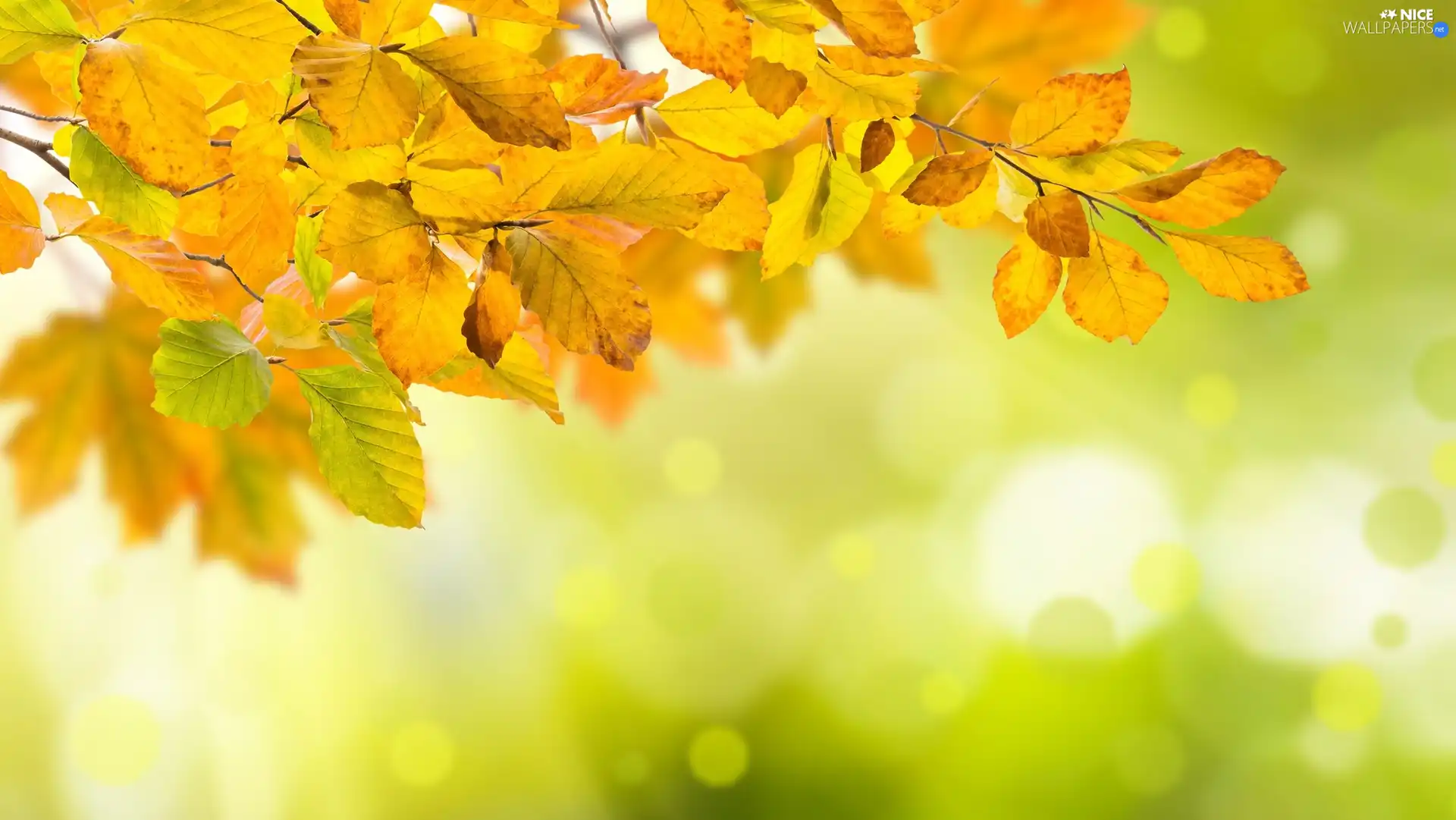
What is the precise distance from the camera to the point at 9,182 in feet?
0.53

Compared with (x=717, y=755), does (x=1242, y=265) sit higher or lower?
higher

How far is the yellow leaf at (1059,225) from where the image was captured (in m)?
0.14

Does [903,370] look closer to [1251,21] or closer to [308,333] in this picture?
[1251,21]

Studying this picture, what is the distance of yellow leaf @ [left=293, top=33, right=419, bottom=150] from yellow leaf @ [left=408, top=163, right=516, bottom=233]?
0.05 ft

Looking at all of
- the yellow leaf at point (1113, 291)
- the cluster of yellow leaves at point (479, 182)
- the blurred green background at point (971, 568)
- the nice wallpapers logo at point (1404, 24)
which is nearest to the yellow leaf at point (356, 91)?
the cluster of yellow leaves at point (479, 182)

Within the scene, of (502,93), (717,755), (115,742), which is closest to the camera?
(502,93)

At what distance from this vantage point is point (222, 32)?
118 millimetres

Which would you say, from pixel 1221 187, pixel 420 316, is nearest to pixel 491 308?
pixel 420 316

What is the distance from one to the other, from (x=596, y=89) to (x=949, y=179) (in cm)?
6

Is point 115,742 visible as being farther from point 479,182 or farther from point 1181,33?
point 1181,33

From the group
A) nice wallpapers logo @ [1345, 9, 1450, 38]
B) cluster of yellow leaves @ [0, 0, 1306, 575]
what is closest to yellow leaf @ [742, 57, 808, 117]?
cluster of yellow leaves @ [0, 0, 1306, 575]

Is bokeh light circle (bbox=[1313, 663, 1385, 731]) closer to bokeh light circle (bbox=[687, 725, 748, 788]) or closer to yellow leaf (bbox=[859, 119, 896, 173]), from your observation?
bokeh light circle (bbox=[687, 725, 748, 788])

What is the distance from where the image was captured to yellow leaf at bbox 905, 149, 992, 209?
0.46 ft

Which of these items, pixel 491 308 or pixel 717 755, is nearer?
pixel 491 308
